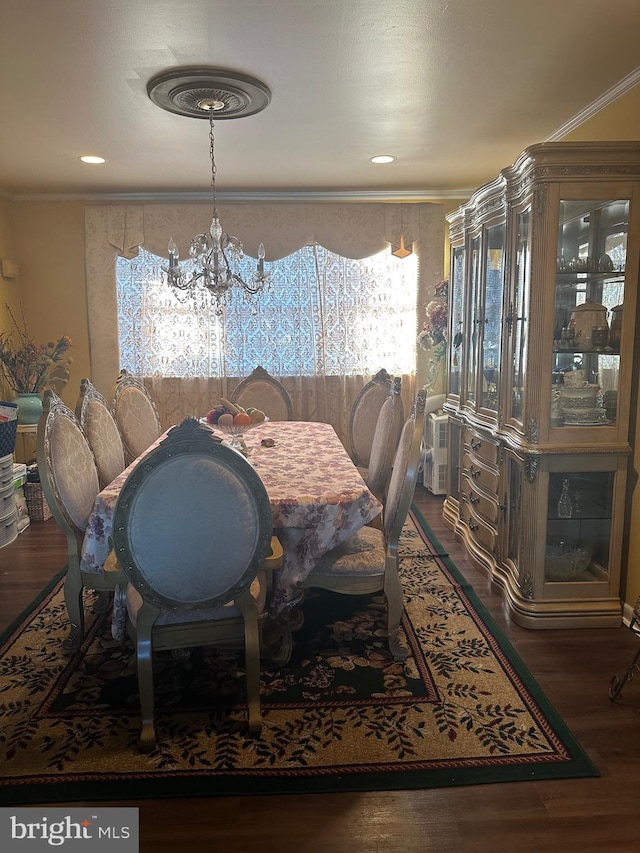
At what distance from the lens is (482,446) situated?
12.0 feet

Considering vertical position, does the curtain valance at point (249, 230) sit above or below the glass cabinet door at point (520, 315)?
above

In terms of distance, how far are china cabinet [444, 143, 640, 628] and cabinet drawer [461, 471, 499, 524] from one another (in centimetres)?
18

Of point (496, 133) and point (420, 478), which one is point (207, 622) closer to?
point (496, 133)

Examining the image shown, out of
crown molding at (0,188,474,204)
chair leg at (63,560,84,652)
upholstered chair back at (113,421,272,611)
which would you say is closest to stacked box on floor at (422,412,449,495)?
crown molding at (0,188,474,204)

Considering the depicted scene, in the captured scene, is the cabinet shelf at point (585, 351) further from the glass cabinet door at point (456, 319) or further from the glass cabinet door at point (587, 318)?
the glass cabinet door at point (456, 319)

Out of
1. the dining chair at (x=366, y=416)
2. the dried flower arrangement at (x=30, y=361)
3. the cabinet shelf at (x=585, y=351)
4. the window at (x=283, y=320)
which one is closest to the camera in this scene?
the cabinet shelf at (x=585, y=351)

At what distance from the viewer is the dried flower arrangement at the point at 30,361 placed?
4879mm

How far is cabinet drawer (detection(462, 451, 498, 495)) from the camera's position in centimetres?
347

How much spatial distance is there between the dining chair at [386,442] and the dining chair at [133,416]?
1434 millimetres

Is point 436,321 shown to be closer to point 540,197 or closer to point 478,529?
point 478,529

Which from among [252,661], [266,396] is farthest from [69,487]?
[266,396]

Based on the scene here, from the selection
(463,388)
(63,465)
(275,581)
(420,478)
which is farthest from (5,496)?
(420,478)

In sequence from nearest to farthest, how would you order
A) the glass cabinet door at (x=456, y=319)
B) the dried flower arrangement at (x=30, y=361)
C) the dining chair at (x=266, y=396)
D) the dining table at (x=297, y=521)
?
the dining table at (x=297, y=521), the glass cabinet door at (x=456, y=319), the dining chair at (x=266, y=396), the dried flower arrangement at (x=30, y=361)

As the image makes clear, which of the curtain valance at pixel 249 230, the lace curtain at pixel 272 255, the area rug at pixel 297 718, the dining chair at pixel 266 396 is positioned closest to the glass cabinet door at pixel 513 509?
the area rug at pixel 297 718
